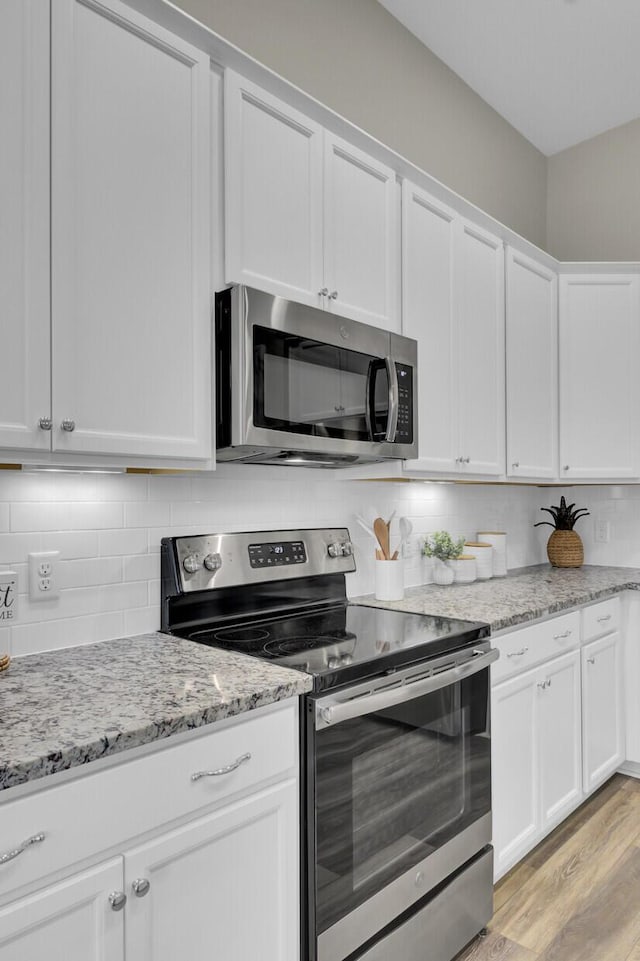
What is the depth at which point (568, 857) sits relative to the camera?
2.34 metres

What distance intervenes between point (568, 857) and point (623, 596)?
114 centimetres

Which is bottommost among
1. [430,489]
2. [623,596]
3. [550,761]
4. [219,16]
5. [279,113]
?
[550,761]

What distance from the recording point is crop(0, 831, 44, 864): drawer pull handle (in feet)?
3.01

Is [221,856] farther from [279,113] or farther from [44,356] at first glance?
[279,113]

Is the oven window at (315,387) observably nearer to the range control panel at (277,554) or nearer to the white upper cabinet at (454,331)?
the white upper cabinet at (454,331)

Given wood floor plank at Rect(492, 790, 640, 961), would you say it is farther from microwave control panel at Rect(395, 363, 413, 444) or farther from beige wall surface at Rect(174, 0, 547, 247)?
beige wall surface at Rect(174, 0, 547, 247)

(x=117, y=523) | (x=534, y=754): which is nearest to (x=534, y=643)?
(x=534, y=754)

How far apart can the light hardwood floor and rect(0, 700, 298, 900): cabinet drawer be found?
1.09 meters

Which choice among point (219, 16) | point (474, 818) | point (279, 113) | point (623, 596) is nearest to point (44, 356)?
point (279, 113)

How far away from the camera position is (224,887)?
48.2 inches

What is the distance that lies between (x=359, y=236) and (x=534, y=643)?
149 centimetres

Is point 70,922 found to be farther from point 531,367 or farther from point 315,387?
point 531,367

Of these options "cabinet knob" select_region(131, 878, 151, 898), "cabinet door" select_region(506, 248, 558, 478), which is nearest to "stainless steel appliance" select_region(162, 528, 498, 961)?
"cabinet knob" select_region(131, 878, 151, 898)

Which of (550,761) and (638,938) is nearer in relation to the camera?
(638,938)
